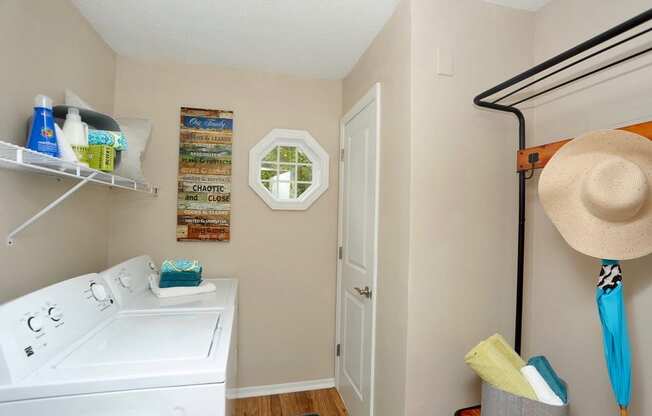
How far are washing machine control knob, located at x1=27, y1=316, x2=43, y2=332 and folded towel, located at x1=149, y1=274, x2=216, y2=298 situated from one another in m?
0.71

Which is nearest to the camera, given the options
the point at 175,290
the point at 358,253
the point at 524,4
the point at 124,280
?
the point at 524,4

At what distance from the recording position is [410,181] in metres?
1.40

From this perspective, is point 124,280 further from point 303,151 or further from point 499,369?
point 499,369

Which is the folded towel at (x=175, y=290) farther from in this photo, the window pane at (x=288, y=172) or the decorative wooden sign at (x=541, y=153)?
the decorative wooden sign at (x=541, y=153)

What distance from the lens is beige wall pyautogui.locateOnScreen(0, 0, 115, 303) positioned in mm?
1178

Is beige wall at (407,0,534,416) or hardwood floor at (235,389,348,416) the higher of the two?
beige wall at (407,0,534,416)

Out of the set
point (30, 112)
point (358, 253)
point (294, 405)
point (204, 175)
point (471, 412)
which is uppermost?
point (30, 112)

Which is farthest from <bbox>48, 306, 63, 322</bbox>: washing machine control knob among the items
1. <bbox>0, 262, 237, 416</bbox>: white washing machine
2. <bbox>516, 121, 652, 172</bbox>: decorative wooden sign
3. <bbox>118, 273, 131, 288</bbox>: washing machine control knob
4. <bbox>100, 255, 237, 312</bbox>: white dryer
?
<bbox>516, 121, 652, 172</bbox>: decorative wooden sign

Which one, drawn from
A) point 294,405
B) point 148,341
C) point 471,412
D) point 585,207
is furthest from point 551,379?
point 294,405

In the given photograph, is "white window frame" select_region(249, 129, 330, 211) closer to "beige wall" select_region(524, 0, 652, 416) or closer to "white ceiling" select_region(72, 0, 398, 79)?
"white ceiling" select_region(72, 0, 398, 79)

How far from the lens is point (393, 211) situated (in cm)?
155

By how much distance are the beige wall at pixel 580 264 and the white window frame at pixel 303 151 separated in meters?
1.39

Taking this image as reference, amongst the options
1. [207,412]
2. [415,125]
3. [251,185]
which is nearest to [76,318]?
[207,412]

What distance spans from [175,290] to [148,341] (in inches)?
24.0
